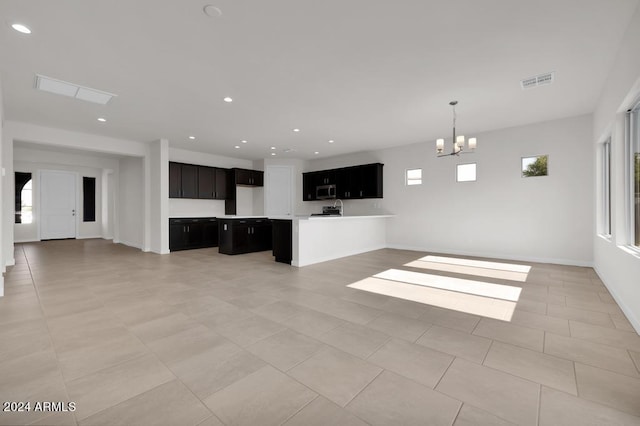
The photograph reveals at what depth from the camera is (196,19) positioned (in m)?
2.47

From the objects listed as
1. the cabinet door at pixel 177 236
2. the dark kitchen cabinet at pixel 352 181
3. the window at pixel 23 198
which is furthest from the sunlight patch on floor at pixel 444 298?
the window at pixel 23 198

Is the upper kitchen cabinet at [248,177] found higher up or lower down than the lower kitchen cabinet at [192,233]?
higher up

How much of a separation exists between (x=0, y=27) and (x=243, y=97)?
246cm

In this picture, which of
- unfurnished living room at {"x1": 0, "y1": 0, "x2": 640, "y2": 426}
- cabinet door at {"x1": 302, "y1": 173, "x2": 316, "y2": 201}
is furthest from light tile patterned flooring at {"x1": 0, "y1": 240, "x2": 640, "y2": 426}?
cabinet door at {"x1": 302, "y1": 173, "x2": 316, "y2": 201}

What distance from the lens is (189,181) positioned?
784 cm

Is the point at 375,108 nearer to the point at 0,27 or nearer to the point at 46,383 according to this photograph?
the point at 0,27

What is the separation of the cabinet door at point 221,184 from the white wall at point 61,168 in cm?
356

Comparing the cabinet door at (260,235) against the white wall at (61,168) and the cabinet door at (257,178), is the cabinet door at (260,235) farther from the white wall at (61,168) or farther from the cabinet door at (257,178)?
the white wall at (61,168)

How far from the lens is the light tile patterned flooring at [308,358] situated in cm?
146

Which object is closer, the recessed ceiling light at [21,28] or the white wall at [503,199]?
the recessed ceiling light at [21,28]

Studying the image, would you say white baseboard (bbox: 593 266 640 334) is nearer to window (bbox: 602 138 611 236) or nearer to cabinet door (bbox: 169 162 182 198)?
window (bbox: 602 138 611 236)

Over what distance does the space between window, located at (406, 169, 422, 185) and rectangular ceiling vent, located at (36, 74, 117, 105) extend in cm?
646

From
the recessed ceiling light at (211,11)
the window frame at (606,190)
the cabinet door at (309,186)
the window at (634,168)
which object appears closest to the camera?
the recessed ceiling light at (211,11)

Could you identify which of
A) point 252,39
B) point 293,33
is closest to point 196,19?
point 252,39
